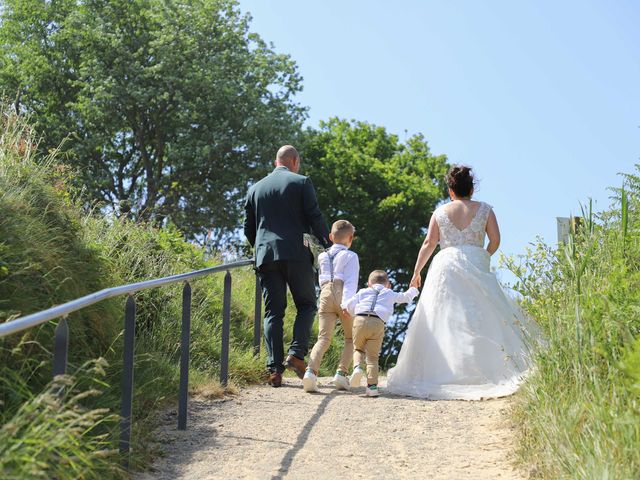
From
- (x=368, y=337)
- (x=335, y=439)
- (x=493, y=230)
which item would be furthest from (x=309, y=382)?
(x=493, y=230)

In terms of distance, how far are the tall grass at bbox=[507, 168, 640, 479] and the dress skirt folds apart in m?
1.13

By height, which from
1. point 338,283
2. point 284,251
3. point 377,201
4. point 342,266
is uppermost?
point 377,201

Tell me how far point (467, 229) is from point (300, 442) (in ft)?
10.4

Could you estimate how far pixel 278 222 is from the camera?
316 inches

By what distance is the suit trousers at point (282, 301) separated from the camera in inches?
317

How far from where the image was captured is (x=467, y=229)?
8.08m

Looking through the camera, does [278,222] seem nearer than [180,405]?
No

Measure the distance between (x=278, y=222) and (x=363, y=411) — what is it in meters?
2.07

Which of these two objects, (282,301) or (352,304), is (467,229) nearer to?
(352,304)

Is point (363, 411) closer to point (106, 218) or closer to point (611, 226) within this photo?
point (611, 226)

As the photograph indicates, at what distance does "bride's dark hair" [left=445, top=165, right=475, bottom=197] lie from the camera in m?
8.11

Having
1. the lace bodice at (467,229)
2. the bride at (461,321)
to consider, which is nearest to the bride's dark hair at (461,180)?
the bride at (461,321)

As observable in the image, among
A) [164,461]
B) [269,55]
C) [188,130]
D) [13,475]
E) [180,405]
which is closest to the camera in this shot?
[13,475]

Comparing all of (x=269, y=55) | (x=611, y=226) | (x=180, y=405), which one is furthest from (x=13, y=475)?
(x=269, y=55)
